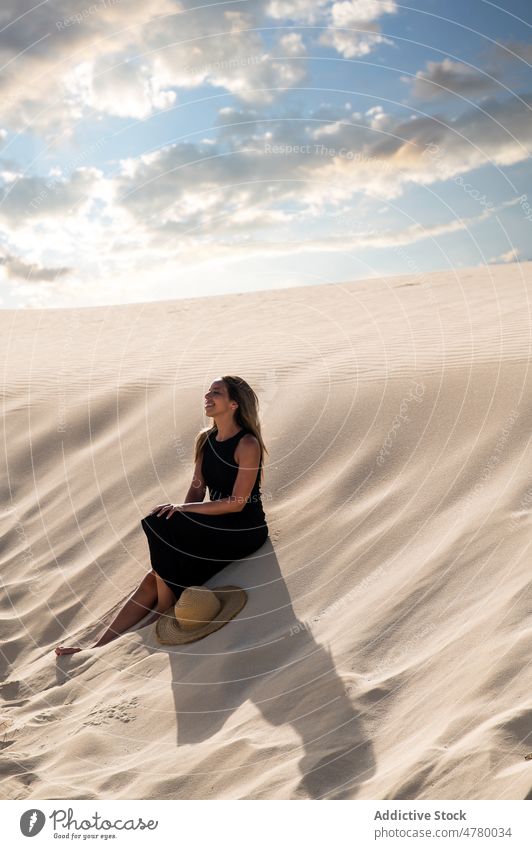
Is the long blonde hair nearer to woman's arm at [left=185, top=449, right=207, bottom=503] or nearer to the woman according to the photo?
the woman

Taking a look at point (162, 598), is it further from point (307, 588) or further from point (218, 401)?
point (218, 401)

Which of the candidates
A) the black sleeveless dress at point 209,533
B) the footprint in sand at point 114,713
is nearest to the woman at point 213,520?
the black sleeveless dress at point 209,533

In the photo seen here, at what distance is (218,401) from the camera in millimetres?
5418

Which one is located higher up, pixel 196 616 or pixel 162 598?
pixel 162 598

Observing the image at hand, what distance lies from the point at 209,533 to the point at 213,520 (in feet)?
0.28

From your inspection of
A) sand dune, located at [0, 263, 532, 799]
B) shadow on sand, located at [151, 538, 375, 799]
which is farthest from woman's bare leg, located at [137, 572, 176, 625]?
shadow on sand, located at [151, 538, 375, 799]

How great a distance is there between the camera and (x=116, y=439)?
8.14 metres

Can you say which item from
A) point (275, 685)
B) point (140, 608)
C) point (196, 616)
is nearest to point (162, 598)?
point (140, 608)

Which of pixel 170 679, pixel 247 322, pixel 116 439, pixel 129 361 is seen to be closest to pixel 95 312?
pixel 247 322

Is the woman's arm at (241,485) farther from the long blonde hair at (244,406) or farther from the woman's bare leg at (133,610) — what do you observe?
the woman's bare leg at (133,610)

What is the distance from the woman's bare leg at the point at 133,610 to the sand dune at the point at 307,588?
0.14 metres

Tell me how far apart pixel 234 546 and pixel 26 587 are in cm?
180

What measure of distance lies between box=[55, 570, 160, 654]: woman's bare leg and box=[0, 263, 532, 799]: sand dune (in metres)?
0.14

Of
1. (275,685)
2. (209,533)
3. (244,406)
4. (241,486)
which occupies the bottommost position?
(275,685)
